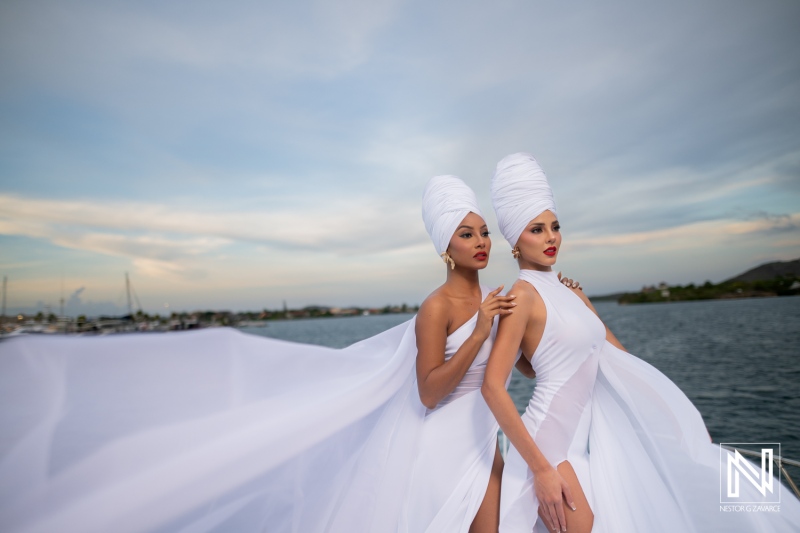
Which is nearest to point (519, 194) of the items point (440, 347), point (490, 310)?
point (490, 310)

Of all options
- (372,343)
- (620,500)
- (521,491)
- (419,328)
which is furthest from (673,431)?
(372,343)

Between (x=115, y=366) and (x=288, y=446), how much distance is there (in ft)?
3.75

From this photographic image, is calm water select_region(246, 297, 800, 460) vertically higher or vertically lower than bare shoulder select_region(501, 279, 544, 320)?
lower

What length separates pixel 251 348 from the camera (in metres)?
3.36

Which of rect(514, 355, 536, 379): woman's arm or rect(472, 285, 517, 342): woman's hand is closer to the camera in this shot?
rect(472, 285, 517, 342): woman's hand

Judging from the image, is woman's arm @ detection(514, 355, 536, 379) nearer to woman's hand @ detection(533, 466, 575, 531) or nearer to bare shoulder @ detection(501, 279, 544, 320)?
bare shoulder @ detection(501, 279, 544, 320)

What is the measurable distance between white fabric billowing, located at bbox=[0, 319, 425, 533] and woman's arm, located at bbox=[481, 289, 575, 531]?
2.51 feet

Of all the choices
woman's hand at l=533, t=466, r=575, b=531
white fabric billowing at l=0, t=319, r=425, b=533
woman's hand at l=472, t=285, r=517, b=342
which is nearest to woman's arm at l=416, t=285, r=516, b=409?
woman's hand at l=472, t=285, r=517, b=342

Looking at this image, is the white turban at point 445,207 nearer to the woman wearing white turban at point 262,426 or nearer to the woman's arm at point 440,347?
the woman wearing white turban at point 262,426

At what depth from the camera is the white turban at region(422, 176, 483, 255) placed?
3.05 metres

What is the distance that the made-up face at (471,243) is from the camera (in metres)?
3.03

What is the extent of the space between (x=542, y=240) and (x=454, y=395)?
1.10m

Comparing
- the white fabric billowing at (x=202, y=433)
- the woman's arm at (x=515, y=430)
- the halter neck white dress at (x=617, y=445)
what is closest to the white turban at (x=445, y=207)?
the halter neck white dress at (x=617, y=445)

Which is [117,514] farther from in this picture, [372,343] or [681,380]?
[681,380]
